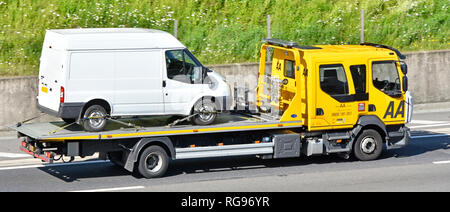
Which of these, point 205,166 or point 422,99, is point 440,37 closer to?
point 422,99

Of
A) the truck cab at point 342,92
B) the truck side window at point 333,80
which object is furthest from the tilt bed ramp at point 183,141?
the truck side window at point 333,80

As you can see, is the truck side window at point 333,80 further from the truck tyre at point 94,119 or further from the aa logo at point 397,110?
the truck tyre at point 94,119

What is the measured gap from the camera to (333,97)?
15.0 metres

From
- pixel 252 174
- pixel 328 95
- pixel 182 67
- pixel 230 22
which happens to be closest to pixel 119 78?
pixel 182 67

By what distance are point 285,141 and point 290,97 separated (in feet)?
3.25

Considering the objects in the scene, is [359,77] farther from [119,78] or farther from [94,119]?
[94,119]

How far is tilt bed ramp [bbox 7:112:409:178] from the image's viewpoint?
13.5 metres

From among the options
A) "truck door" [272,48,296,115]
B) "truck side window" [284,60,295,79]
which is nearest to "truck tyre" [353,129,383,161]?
"truck door" [272,48,296,115]

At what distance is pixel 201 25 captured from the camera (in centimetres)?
2406

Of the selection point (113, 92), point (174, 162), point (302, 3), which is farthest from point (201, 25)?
point (113, 92)

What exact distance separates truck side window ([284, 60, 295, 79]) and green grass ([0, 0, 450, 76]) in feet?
22.9

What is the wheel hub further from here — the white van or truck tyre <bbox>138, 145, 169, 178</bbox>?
truck tyre <bbox>138, 145, 169, 178</bbox>

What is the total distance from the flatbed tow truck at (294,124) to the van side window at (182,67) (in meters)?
0.94

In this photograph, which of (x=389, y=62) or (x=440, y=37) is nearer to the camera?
(x=389, y=62)
